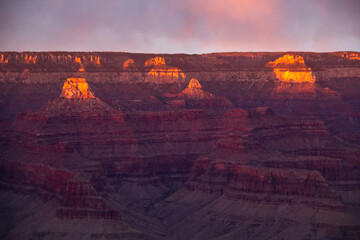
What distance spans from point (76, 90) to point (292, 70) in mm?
60392

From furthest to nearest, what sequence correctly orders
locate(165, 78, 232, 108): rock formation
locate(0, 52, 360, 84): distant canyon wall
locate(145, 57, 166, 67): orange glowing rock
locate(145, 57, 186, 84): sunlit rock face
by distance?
locate(145, 57, 166, 67): orange glowing rock → locate(145, 57, 186, 84): sunlit rock face → locate(0, 52, 360, 84): distant canyon wall → locate(165, 78, 232, 108): rock formation

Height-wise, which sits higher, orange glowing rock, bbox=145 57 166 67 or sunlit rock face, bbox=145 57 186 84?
orange glowing rock, bbox=145 57 166 67

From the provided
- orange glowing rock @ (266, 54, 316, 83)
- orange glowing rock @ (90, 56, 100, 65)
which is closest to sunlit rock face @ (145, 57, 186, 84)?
orange glowing rock @ (90, 56, 100, 65)

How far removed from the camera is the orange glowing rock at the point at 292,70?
175m

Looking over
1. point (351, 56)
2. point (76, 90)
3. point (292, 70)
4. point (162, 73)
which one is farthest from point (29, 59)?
point (351, 56)

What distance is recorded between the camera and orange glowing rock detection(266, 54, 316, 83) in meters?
175

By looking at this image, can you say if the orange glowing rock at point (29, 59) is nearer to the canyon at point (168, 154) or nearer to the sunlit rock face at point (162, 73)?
Answer: the canyon at point (168, 154)

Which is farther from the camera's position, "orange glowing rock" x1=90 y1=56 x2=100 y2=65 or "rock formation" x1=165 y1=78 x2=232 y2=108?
"orange glowing rock" x1=90 y1=56 x2=100 y2=65

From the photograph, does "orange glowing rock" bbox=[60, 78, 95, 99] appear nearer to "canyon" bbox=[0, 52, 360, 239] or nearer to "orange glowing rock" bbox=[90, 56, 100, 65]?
"canyon" bbox=[0, 52, 360, 239]

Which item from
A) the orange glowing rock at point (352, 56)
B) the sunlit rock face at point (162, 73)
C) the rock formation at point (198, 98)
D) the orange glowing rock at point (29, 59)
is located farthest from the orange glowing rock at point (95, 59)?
the orange glowing rock at point (352, 56)

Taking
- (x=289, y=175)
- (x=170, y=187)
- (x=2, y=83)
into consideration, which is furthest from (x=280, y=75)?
(x=289, y=175)

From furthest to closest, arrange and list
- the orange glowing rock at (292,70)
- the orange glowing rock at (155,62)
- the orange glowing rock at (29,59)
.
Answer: the orange glowing rock at (155,62), the orange glowing rock at (292,70), the orange glowing rock at (29,59)

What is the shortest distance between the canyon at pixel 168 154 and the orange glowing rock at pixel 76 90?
0.13 m

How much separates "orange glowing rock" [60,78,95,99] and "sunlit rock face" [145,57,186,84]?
2019 inches
